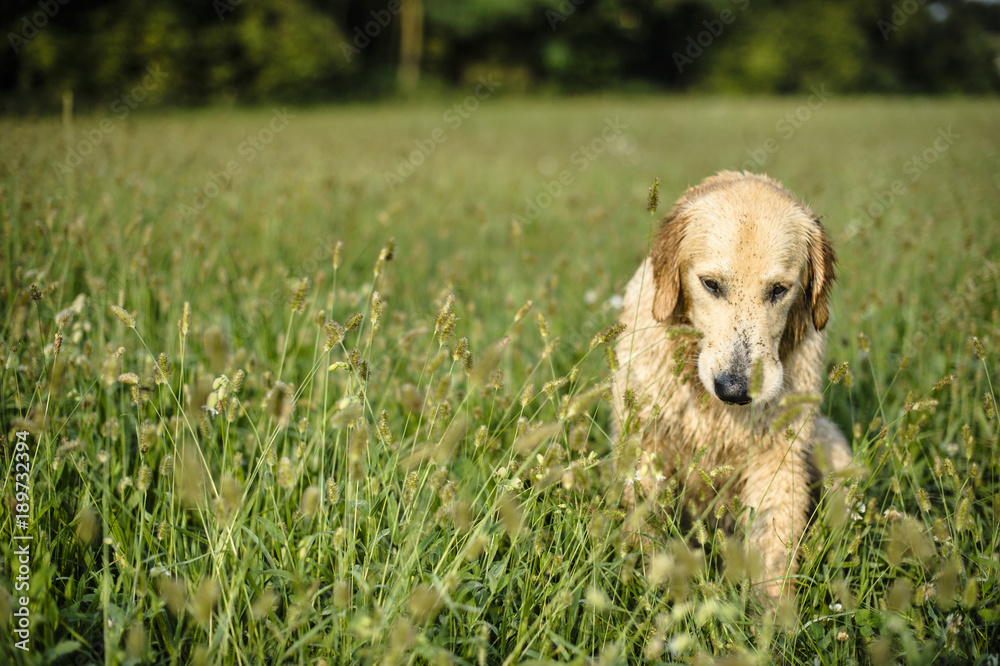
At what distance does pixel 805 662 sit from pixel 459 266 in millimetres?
3405

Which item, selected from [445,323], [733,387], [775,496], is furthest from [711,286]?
[445,323]

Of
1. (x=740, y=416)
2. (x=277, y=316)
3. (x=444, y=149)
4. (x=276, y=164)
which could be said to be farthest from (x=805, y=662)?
(x=444, y=149)

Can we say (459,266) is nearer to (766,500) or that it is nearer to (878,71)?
(766,500)

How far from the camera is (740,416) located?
8.19 feet

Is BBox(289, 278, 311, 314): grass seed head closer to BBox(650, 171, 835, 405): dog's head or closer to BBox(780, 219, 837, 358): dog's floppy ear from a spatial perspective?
BBox(650, 171, 835, 405): dog's head

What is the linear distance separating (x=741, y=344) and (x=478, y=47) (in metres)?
36.7

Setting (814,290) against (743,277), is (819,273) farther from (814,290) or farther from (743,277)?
(743,277)

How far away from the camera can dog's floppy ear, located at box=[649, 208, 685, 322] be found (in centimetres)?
245

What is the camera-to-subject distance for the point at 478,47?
114 feet

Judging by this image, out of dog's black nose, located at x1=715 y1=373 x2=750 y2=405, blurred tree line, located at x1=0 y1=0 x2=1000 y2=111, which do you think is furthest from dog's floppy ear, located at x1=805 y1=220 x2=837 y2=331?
blurred tree line, located at x1=0 y1=0 x2=1000 y2=111

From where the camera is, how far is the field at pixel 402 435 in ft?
4.86

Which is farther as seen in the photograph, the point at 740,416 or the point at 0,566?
the point at 740,416

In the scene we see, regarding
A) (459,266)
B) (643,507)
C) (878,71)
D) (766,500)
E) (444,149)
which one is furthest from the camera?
(878,71)

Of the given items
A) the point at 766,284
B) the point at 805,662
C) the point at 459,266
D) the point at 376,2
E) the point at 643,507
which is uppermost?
the point at 376,2
